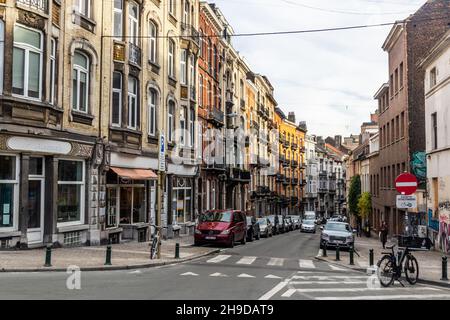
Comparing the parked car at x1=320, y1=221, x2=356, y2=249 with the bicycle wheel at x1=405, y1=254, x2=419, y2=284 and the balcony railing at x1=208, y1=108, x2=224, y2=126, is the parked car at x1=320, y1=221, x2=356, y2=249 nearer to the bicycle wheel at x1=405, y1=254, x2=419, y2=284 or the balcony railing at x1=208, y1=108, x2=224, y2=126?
the bicycle wheel at x1=405, y1=254, x2=419, y2=284

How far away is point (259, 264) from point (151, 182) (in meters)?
10.7

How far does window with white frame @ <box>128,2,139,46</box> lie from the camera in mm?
24562

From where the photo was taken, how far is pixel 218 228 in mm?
24312

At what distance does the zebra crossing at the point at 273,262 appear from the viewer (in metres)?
18.1

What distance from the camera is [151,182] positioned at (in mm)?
27391

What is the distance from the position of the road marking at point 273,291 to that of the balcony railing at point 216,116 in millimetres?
27029

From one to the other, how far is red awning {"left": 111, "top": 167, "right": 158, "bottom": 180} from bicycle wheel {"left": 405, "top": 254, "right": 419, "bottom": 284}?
12714 millimetres

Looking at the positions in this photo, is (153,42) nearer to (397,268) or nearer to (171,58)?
(171,58)

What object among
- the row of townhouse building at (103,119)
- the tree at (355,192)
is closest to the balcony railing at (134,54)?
the row of townhouse building at (103,119)

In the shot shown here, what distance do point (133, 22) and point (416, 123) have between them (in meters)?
19.3

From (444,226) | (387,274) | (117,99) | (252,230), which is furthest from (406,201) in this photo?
(252,230)

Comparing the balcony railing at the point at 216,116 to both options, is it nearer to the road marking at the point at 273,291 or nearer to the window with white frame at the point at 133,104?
the window with white frame at the point at 133,104
